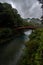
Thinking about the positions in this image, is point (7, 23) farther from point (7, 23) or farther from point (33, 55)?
point (33, 55)

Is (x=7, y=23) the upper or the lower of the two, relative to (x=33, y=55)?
lower

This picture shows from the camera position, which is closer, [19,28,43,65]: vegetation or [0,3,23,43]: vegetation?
[19,28,43,65]: vegetation

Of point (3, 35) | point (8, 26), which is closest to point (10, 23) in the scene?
point (8, 26)

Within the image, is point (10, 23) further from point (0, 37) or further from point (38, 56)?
point (38, 56)

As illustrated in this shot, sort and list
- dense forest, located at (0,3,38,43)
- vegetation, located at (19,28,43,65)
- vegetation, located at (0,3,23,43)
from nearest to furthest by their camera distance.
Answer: vegetation, located at (19,28,43,65), dense forest, located at (0,3,38,43), vegetation, located at (0,3,23,43)

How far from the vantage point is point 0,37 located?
21484 mm

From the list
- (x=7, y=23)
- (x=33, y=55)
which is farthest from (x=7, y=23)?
(x=33, y=55)

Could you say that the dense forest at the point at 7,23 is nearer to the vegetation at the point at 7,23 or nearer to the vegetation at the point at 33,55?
the vegetation at the point at 7,23

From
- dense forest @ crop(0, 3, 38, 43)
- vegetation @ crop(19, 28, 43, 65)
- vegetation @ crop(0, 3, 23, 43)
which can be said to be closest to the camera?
vegetation @ crop(19, 28, 43, 65)

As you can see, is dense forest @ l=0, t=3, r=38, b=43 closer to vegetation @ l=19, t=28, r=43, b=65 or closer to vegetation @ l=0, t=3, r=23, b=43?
vegetation @ l=0, t=3, r=23, b=43

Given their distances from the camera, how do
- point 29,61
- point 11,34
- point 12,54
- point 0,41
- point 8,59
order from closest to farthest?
1. point 29,61
2. point 8,59
3. point 12,54
4. point 0,41
5. point 11,34

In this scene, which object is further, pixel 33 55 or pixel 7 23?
pixel 7 23

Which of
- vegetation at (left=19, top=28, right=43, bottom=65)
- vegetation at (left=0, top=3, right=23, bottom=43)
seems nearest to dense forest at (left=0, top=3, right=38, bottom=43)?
vegetation at (left=0, top=3, right=23, bottom=43)

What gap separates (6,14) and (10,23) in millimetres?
1390
